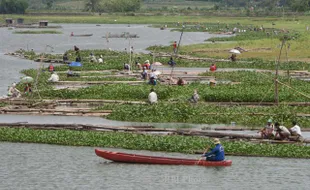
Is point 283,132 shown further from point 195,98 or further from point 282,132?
point 195,98

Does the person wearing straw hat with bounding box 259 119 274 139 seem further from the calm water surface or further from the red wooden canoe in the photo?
the calm water surface

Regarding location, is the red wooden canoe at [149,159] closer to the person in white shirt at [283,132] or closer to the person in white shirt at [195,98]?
the person in white shirt at [283,132]

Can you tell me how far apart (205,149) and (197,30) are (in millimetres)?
117336

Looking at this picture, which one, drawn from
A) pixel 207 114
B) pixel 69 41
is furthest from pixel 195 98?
pixel 69 41

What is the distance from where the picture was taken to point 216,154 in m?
36.4

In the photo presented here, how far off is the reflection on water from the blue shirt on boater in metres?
0.47

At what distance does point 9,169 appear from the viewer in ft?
122

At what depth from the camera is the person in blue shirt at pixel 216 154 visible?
36281 mm

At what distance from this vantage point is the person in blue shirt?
119 ft

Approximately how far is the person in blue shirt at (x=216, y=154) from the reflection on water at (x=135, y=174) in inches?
18.5

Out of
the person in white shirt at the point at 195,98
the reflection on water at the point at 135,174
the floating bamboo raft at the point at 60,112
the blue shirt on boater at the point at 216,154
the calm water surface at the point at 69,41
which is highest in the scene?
the calm water surface at the point at 69,41

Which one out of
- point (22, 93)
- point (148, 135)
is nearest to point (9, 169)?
point (148, 135)

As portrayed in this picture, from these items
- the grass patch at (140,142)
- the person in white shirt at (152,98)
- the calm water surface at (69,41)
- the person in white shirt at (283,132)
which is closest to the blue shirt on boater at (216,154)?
the grass patch at (140,142)

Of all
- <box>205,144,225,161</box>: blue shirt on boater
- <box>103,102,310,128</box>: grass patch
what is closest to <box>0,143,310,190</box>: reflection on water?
<box>205,144,225,161</box>: blue shirt on boater
